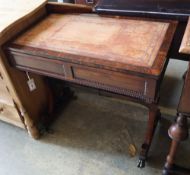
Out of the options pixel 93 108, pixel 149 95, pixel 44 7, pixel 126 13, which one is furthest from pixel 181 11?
pixel 93 108

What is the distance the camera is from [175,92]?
5.83ft

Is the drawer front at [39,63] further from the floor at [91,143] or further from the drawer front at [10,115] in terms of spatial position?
the floor at [91,143]

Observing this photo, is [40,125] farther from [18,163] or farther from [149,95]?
[149,95]

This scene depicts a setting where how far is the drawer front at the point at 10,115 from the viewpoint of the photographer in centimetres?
143

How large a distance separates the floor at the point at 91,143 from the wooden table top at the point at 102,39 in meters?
0.70

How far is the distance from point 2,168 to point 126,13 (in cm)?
117

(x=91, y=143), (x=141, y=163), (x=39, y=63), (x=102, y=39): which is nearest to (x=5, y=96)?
(x=39, y=63)

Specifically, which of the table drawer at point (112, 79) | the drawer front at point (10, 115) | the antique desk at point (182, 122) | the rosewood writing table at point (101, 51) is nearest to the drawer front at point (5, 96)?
the drawer front at point (10, 115)

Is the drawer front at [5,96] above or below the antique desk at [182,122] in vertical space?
below

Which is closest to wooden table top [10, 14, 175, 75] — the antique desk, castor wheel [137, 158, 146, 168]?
the antique desk

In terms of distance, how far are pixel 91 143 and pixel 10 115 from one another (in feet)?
1.86

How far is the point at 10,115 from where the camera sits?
1.49 metres

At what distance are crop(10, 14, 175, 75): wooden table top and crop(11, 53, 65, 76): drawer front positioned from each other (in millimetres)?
48

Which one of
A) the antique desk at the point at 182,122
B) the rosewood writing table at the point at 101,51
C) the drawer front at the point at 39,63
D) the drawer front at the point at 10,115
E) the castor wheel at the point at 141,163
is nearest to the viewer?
the antique desk at the point at 182,122
